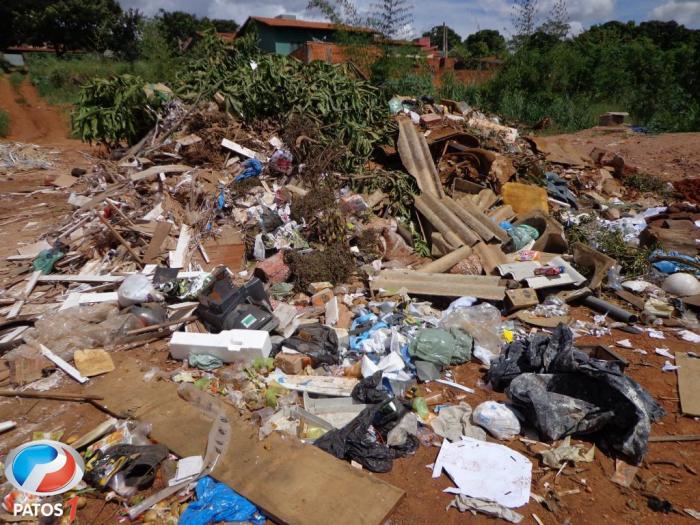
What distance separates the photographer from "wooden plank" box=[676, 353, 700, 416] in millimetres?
3465

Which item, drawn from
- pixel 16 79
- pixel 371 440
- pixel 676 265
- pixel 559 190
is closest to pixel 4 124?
pixel 16 79

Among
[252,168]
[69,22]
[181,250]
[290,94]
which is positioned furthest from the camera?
[69,22]

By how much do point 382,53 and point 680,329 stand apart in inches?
386

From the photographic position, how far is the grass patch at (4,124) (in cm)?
1688

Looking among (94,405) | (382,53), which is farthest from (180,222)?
(382,53)

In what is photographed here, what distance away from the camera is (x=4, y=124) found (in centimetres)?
1702

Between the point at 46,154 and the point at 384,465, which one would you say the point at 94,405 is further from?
the point at 46,154

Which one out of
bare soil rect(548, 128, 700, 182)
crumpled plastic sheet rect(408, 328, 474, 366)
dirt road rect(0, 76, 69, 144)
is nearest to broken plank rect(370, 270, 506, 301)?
crumpled plastic sheet rect(408, 328, 474, 366)

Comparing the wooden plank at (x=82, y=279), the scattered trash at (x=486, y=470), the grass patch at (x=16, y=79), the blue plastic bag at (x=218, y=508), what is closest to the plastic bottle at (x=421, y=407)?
the scattered trash at (x=486, y=470)

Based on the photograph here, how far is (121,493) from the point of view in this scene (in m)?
2.79

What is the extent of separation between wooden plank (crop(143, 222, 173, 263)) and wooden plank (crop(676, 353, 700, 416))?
19.1 ft

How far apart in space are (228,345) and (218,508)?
152cm

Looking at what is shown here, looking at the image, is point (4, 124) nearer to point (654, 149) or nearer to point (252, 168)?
point (252, 168)

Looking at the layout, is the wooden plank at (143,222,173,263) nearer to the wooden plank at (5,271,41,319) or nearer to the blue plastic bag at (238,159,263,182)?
the wooden plank at (5,271,41,319)
